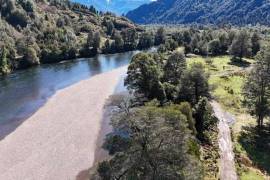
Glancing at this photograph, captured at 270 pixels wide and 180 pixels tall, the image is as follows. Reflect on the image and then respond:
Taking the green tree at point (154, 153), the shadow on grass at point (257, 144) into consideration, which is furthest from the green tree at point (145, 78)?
the green tree at point (154, 153)

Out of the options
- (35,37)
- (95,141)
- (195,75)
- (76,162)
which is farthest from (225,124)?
(35,37)

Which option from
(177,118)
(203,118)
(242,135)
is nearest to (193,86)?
(203,118)

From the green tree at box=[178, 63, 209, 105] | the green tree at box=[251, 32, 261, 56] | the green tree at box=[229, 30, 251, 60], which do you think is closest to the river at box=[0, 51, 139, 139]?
the green tree at box=[178, 63, 209, 105]

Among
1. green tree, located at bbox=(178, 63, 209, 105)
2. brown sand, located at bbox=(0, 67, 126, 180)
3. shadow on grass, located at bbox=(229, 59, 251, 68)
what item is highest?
green tree, located at bbox=(178, 63, 209, 105)

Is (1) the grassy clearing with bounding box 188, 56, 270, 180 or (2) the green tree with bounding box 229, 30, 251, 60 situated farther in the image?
(2) the green tree with bounding box 229, 30, 251, 60

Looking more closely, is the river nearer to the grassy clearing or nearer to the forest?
the forest

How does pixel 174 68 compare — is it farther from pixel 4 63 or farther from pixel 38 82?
pixel 4 63
